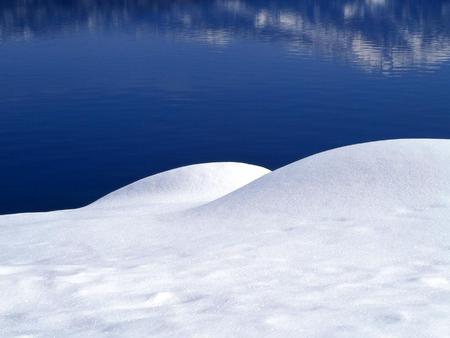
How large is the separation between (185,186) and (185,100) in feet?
131

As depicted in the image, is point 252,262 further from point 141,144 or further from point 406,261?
point 141,144

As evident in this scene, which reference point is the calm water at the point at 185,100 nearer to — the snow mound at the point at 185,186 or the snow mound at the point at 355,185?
the snow mound at the point at 185,186

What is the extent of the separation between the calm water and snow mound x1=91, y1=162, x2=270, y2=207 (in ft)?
42.6

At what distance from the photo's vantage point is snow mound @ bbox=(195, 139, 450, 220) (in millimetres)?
14463

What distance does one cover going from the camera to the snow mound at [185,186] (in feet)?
70.9

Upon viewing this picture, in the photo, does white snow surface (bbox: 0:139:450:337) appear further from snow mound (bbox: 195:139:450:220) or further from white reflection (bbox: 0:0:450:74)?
white reflection (bbox: 0:0:450:74)

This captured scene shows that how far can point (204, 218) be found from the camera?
15.4m

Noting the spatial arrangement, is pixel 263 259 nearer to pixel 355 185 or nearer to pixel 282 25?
pixel 355 185

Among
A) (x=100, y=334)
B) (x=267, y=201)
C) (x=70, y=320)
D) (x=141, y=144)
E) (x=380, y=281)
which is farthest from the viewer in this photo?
(x=141, y=144)

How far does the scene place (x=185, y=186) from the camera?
902 inches

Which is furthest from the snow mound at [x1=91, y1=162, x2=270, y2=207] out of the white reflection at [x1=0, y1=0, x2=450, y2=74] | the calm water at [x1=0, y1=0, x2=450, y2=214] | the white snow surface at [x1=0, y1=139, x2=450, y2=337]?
the white reflection at [x1=0, y1=0, x2=450, y2=74]

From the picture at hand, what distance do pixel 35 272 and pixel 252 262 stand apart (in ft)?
11.6

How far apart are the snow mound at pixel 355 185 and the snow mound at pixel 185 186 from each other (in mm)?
4794

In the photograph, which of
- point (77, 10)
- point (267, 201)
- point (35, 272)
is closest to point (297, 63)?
point (267, 201)
